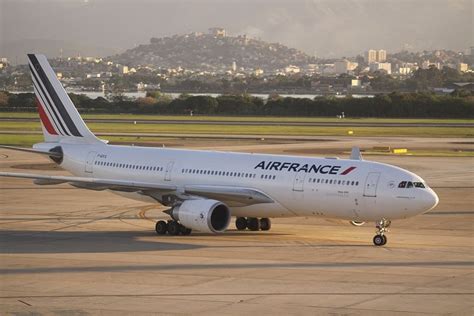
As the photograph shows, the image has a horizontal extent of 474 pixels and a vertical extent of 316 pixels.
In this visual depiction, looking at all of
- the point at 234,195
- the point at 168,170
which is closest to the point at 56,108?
the point at 168,170

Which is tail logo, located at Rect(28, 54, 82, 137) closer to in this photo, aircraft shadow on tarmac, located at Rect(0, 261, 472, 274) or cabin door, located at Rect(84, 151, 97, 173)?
cabin door, located at Rect(84, 151, 97, 173)

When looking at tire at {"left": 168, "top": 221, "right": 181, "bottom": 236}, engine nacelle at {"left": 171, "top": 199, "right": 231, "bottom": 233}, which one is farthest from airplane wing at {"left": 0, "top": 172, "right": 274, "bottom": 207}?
tire at {"left": 168, "top": 221, "right": 181, "bottom": 236}

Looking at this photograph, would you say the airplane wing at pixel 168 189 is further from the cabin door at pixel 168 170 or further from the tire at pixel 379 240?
the tire at pixel 379 240

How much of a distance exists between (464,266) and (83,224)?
60.7 ft

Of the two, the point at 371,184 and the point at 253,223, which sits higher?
the point at 371,184

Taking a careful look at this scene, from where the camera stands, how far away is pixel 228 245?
130ft

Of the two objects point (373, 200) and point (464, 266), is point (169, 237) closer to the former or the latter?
point (373, 200)

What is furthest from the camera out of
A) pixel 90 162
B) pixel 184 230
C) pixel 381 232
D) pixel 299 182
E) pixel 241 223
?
pixel 90 162

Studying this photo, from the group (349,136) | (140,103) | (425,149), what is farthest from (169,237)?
(140,103)

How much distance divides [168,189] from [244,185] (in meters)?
3.23

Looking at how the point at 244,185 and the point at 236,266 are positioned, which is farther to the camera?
the point at 244,185

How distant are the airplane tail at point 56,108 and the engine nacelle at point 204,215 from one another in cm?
992

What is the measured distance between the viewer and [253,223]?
44.2 meters

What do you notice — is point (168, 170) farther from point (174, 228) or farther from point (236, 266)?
point (236, 266)
